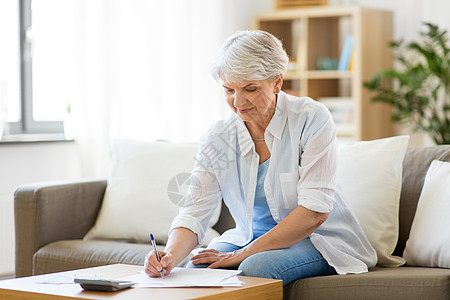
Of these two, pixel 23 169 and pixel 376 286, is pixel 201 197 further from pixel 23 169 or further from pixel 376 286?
pixel 23 169

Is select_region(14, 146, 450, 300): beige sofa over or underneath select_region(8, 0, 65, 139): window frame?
underneath

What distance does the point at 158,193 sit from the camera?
9.20ft

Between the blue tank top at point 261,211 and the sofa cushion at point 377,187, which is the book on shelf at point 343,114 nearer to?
the sofa cushion at point 377,187

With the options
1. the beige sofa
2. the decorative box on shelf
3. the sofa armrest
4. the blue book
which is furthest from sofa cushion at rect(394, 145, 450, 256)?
the decorative box on shelf

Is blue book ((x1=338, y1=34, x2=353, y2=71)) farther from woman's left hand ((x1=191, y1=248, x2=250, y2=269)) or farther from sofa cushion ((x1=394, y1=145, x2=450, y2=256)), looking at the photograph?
woman's left hand ((x1=191, y1=248, x2=250, y2=269))

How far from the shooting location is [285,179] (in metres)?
2.00

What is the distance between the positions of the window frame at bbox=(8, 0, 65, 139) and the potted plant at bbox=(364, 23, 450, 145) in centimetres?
196

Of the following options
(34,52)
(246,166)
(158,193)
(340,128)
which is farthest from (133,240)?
(340,128)

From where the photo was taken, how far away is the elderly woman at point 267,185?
1914 millimetres

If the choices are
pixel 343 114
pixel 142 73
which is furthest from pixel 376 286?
pixel 343 114

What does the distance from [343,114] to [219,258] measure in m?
2.86

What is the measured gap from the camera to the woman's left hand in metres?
1.93

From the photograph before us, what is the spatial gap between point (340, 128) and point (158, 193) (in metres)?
2.12

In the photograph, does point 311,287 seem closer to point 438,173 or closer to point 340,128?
point 438,173
